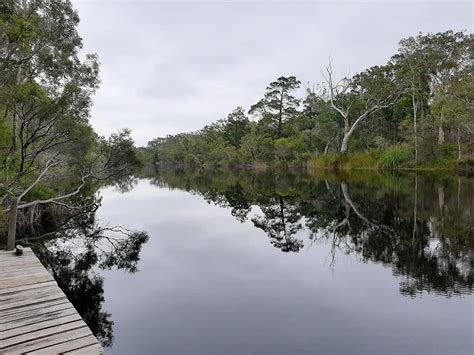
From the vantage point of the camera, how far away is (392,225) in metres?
9.37

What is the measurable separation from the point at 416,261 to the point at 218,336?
4.23 metres

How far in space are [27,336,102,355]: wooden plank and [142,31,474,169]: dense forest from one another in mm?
26037

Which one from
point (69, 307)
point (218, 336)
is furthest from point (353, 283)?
point (69, 307)

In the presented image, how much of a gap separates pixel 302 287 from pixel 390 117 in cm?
3421

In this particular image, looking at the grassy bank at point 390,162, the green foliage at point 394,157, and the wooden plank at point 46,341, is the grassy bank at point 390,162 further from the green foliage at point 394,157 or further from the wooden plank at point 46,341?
the wooden plank at point 46,341

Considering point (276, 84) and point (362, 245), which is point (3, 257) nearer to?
point (362, 245)

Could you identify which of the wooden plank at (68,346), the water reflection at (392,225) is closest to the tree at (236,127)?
the water reflection at (392,225)

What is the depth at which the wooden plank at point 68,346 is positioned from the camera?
263 cm

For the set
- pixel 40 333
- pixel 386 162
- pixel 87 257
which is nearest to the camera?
pixel 40 333

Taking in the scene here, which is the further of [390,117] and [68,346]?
[390,117]

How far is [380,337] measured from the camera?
3.84 metres

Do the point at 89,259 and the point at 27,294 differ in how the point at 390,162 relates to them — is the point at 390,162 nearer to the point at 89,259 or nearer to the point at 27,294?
the point at 89,259

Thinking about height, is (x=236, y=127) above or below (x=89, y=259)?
above

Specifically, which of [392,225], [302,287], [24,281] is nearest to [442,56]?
[392,225]
